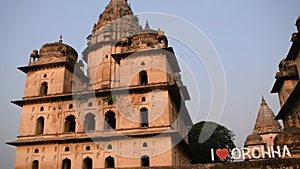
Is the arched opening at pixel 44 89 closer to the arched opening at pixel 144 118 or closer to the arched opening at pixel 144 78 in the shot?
the arched opening at pixel 144 78

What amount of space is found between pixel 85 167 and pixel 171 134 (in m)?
8.31

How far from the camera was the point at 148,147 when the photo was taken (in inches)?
1038

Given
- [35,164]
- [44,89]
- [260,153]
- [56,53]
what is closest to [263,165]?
[260,153]

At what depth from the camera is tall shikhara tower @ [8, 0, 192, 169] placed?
2677 centimetres

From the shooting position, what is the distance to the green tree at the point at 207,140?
140 ft

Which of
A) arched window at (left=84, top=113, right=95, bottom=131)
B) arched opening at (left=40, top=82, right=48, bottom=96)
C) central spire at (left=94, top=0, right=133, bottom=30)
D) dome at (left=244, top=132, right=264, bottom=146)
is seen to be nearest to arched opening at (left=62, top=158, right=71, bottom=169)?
arched window at (left=84, top=113, right=95, bottom=131)

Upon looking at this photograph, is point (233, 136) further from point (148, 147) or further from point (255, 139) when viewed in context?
point (148, 147)

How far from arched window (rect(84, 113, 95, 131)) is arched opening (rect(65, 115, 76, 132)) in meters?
1.38

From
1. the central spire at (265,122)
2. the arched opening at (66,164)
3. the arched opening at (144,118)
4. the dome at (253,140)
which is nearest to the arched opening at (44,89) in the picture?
the arched opening at (66,164)

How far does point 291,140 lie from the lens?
1975cm

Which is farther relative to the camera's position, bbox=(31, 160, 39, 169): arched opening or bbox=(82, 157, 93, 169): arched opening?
bbox=(31, 160, 39, 169): arched opening

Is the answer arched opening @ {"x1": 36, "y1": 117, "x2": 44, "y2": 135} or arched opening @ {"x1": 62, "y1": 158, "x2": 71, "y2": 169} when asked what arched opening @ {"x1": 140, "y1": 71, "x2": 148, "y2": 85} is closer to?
arched opening @ {"x1": 62, "y1": 158, "x2": 71, "y2": 169}

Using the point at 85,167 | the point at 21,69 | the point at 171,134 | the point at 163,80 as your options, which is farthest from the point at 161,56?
the point at 21,69

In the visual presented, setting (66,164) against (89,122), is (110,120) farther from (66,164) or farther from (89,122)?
(66,164)
